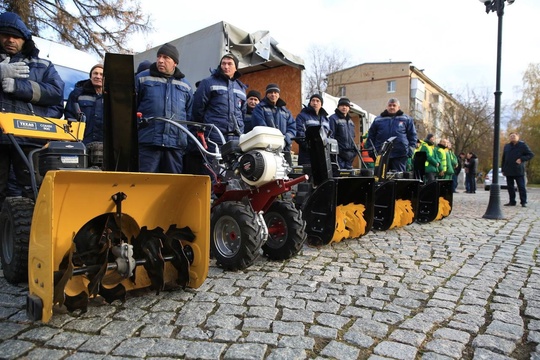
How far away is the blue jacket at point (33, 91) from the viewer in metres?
4.03

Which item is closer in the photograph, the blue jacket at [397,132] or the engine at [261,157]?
the engine at [261,157]

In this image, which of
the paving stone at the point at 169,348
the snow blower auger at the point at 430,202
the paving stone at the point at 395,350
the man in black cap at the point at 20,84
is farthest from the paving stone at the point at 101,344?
the snow blower auger at the point at 430,202

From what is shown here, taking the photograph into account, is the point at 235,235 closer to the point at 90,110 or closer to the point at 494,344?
the point at 494,344

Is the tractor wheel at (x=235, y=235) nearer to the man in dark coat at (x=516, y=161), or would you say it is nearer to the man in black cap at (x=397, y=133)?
the man in black cap at (x=397, y=133)

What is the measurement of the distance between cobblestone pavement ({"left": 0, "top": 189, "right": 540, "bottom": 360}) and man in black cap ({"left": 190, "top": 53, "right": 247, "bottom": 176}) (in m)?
1.83

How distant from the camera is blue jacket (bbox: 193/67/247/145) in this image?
16.7 ft

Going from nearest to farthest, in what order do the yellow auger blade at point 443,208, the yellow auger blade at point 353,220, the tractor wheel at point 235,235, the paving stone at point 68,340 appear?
the paving stone at point 68,340
the tractor wheel at point 235,235
the yellow auger blade at point 353,220
the yellow auger blade at point 443,208

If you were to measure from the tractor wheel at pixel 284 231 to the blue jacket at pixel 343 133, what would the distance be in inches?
143

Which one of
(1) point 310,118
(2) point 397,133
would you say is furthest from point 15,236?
(2) point 397,133

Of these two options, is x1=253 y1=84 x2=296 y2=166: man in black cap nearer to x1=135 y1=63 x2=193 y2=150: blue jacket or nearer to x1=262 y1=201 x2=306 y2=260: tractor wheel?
x1=135 y1=63 x2=193 y2=150: blue jacket

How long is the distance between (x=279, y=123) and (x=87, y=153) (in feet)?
10.9

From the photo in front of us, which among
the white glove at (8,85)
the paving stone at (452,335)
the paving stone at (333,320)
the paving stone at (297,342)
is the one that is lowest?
the paving stone at (452,335)

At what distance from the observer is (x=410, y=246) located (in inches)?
200

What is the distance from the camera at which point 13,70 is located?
3967 mm
